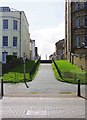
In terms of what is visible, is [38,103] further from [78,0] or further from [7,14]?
[7,14]

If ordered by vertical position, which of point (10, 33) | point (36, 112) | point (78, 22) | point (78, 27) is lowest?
point (36, 112)

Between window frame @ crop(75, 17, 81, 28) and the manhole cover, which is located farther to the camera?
window frame @ crop(75, 17, 81, 28)

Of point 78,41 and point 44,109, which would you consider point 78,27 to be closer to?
point 78,41

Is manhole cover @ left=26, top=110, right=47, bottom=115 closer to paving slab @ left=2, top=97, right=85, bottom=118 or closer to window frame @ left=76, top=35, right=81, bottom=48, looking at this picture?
paving slab @ left=2, top=97, right=85, bottom=118

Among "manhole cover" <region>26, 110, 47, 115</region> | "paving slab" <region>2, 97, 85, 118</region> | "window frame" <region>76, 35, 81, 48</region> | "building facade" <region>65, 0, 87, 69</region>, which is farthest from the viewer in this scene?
"window frame" <region>76, 35, 81, 48</region>

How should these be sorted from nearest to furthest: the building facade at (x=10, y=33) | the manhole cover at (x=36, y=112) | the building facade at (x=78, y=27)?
the manhole cover at (x=36, y=112) < the building facade at (x=78, y=27) < the building facade at (x=10, y=33)

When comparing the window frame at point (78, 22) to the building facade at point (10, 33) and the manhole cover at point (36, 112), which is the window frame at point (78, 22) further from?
the manhole cover at point (36, 112)

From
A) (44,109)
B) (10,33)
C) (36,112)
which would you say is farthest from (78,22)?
(36,112)

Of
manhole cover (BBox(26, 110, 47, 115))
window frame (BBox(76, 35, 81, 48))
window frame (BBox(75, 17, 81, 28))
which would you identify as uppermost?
window frame (BBox(75, 17, 81, 28))

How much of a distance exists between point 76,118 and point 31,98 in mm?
6510

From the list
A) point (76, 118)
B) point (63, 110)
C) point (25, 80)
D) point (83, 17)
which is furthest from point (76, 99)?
point (83, 17)

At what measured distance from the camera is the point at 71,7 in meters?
55.4

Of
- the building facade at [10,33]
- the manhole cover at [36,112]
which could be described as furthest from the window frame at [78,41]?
the manhole cover at [36,112]

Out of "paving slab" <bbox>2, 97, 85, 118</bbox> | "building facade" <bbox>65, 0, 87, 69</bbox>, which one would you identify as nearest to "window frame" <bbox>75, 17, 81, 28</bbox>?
"building facade" <bbox>65, 0, 87, 69</bbox>
